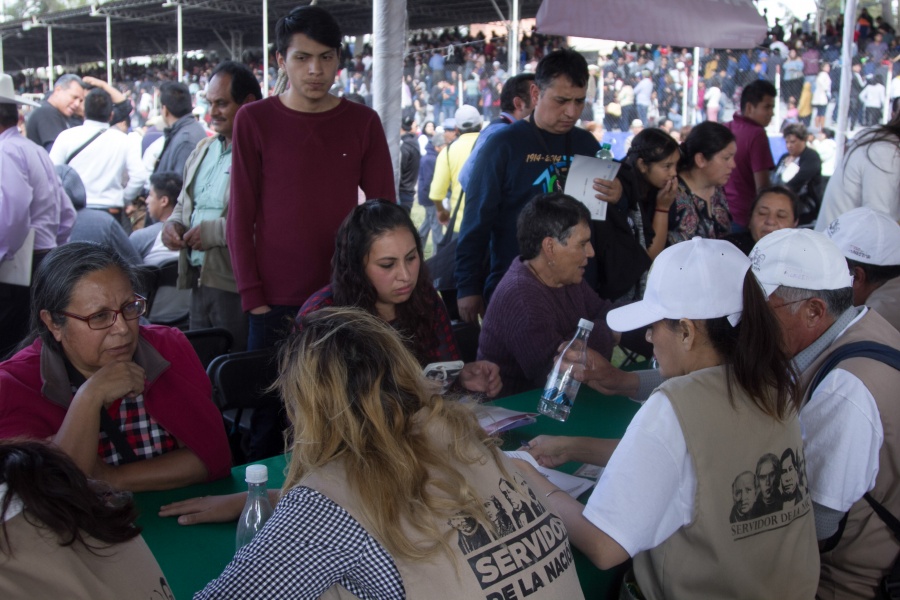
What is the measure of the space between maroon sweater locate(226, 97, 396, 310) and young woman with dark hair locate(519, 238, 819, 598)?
5.46 feet

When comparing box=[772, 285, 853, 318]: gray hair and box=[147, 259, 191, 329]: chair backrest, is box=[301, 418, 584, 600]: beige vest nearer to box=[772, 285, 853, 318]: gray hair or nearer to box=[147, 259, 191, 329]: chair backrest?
box=[772, 285, 853, 318]: gray hair

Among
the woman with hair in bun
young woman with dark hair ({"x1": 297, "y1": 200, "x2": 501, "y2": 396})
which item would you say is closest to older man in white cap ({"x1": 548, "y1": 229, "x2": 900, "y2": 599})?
young woman with dark hair ({"x1": 297, "y1": 200, "x2": 501, "y2": 396})

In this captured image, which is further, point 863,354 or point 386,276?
point 386,276

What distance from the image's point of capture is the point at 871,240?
8.39ft

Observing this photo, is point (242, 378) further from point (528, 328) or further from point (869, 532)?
point (869, 532)

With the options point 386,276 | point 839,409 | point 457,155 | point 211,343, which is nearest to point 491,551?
point 839,409

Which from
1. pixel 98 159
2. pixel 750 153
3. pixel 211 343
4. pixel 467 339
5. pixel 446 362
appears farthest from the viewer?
pixel 750 153

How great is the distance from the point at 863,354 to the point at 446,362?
1.08 m

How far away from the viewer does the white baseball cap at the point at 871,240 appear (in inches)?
100

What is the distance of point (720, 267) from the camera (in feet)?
5.58

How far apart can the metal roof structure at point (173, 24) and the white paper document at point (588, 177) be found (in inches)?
510

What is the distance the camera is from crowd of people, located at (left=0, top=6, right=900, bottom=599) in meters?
1.27

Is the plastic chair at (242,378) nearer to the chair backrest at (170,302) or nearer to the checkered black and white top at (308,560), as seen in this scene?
the checkered black and white top at (308,560)

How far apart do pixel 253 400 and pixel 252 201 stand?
0.81 metres
